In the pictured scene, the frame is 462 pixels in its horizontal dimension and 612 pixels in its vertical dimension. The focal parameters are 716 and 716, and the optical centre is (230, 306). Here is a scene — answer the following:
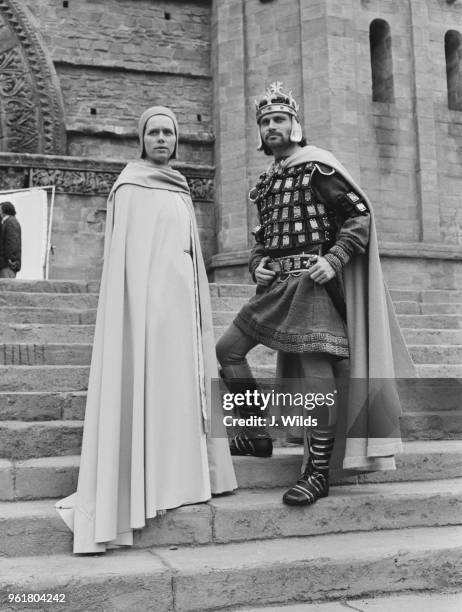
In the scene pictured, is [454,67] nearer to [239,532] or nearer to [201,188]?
[201,188]

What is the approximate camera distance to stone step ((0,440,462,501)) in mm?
3637

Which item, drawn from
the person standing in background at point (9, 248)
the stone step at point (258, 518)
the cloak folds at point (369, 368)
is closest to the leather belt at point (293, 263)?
the cloak folds at point (369, 368)

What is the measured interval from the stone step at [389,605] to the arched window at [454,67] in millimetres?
10581

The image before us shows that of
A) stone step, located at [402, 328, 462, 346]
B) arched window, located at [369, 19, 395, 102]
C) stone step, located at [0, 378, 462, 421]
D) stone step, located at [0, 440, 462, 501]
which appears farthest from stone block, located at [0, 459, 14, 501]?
arched window, located at [369, 19, 395, 102]

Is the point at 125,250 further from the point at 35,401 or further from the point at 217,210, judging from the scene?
the point at 217,210

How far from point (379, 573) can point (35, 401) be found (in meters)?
2.36

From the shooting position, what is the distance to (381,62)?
12.1 meters

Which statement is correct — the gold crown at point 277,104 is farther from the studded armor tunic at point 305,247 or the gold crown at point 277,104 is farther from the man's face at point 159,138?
the man's face at point 159,138

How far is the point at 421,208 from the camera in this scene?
11.6 m

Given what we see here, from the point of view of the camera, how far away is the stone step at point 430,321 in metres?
7.29

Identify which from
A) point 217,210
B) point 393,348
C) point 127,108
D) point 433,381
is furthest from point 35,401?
point 127,108

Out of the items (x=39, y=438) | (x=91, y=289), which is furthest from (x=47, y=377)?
(x=91, y=289)

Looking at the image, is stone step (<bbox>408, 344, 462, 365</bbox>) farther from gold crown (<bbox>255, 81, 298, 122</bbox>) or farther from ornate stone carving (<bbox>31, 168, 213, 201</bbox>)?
ornate stone carving (<bbox>31, 168, 213, 201</bbox>)

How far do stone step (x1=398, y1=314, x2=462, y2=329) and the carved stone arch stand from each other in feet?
23.2
